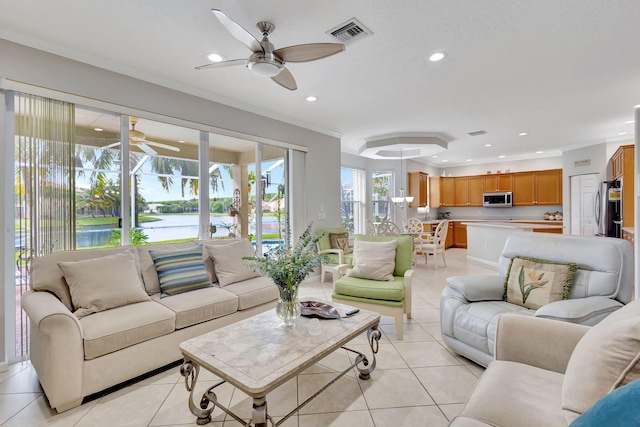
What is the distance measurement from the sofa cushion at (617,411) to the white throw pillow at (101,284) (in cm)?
275

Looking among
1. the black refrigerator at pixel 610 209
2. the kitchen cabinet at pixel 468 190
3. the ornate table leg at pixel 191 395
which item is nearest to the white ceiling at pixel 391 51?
the black refrigerator at pixel 610 209

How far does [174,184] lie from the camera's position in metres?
3.44

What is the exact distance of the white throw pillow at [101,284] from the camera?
2201mm

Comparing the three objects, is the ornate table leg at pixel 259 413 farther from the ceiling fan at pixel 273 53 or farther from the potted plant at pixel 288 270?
the ceiling fan at pixel 273 53

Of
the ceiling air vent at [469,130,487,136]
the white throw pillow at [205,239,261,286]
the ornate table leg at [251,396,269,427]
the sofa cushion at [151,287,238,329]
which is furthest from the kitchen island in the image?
the ornate table leg at [251,396,269,427]

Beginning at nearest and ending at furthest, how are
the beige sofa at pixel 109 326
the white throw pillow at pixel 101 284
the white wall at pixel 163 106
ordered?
the beige sofa at pixel 109 326 < the white throw pillow at pixel 101 284 < the white wall at pixel 163 106

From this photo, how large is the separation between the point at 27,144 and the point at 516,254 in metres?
4.31

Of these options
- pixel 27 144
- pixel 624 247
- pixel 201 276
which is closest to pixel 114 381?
pixel 201 276

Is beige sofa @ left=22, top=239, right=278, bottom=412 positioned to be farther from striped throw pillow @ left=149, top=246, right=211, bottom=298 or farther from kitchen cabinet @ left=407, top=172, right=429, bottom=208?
kitchen cabinet @ left=407, top=172, right=429, bottom=208

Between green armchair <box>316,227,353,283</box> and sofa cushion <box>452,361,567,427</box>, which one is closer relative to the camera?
sofa cushion <box>452,361,567,427</box>

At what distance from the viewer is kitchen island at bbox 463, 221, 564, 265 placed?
5844 mm

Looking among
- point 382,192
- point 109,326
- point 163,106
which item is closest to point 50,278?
point 109,326

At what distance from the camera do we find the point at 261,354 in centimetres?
166

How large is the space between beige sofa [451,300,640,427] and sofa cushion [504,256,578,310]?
817 mm
